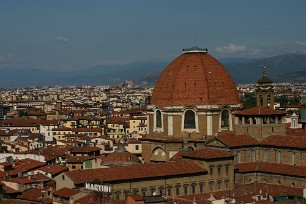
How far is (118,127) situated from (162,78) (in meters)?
40.1

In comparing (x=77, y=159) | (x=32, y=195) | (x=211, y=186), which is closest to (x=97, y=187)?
(x=32, y=195)

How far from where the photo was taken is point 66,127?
9844 cm

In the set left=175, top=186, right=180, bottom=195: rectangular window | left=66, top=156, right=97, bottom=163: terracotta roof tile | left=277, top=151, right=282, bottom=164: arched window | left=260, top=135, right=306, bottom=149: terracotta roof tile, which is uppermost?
left=260, top=135, right=306, bottom=149: terracotta roof tile

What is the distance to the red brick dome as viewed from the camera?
5675 cm

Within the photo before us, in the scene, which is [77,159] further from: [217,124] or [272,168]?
[272,168]

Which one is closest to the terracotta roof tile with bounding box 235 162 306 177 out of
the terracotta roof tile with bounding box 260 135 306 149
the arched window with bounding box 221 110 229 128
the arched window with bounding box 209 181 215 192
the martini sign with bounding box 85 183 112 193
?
the terracotta roof tile with bounding box 260 135 306 149

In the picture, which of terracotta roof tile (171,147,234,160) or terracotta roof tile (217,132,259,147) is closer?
terracotta roof tile (171,147,234,160)

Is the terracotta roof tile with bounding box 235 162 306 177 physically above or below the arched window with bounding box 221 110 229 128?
below

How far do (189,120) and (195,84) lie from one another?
2.64m

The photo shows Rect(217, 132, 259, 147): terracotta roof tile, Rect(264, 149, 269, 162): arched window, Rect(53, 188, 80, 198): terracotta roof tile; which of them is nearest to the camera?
Rect(53, 188, 80, 198): terracotta roof tile

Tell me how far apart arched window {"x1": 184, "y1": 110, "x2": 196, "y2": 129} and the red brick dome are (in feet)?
2.31

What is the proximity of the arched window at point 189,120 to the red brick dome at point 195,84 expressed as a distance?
27.7 inches

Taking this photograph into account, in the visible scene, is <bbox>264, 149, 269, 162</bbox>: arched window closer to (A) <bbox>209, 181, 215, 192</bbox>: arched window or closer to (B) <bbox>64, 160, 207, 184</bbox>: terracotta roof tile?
(A) <bbox>209, 181, 215, 192</bbox>: arched window

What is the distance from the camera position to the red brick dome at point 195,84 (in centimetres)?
5675
